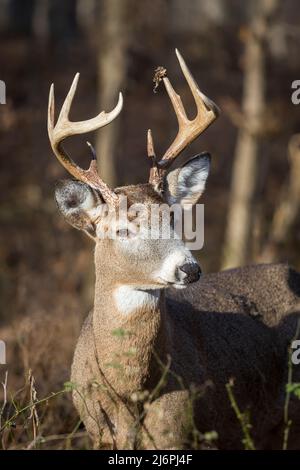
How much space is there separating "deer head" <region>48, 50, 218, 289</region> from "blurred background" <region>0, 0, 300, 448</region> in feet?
3.75

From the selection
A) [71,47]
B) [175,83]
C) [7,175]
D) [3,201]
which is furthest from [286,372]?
[71,47]

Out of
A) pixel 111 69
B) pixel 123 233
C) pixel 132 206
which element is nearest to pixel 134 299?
pixel 123 233

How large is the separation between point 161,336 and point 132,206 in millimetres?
777

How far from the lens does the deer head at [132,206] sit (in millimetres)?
5316

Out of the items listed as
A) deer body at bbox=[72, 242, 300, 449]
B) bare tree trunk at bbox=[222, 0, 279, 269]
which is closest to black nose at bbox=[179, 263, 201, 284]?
deer body at bbox=[72, 242, 300, 449]

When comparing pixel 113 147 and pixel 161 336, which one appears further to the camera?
pixel 113 147

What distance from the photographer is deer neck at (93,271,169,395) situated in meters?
5.44

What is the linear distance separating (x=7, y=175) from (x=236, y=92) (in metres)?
7.27

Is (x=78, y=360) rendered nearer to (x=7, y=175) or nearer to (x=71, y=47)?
(x=7, y=175)

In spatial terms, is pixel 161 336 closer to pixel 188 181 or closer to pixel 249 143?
pixel 188 181

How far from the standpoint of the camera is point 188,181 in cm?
613

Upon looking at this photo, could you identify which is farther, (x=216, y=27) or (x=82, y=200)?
(x=216, y=27)

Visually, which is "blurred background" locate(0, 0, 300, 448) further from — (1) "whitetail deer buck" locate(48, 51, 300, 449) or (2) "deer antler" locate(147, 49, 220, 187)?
(2) "deer antler" locate(147, 49, 220, 187)

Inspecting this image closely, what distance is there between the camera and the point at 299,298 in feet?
22.6
